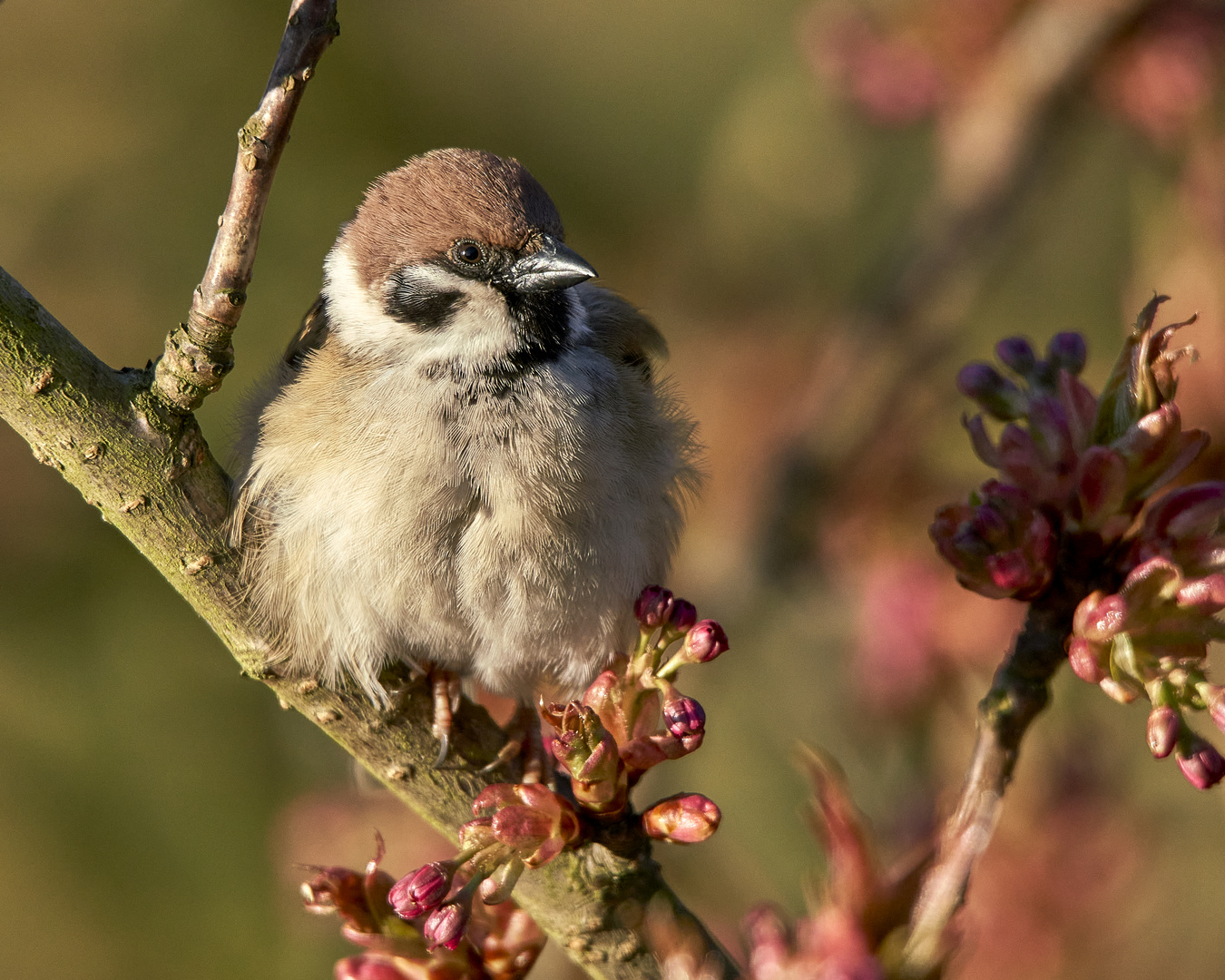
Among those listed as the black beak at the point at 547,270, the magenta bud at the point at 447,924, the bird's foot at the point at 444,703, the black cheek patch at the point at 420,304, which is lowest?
the bird's foot at the point at 444,703

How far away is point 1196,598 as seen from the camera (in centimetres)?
179

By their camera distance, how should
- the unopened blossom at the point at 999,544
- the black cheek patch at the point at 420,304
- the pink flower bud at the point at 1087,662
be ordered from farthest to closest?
the black cheek patch at the point at 420,304, the unopened blossom at the point at 999,544, the pink flower bud at the point at 1087,662

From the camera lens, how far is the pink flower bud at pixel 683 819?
2074mm

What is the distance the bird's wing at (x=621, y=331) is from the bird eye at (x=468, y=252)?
367 mm

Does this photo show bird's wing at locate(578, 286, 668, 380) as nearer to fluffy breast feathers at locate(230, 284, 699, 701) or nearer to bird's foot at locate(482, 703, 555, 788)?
fluffy breast feathers at locate(230, 284, 699, 701)

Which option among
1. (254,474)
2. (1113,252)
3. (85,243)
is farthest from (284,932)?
(1113,252)

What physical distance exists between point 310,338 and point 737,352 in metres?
2.31

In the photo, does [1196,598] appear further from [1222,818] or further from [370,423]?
[1222,818]

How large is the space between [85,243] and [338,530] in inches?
125

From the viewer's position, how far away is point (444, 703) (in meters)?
2.62

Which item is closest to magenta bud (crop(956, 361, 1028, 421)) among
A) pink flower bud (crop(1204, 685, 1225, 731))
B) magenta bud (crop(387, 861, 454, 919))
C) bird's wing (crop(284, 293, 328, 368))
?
pink flower bud (crop(1204, 685, 1225, 731))

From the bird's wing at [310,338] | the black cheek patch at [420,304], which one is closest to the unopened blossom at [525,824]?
the black cheek patch at [420,304]

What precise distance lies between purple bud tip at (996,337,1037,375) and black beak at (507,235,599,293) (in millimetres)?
1204

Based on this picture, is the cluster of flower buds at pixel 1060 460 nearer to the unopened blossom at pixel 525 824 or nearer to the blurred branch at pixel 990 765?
the blurred branch at pixel 990 765
